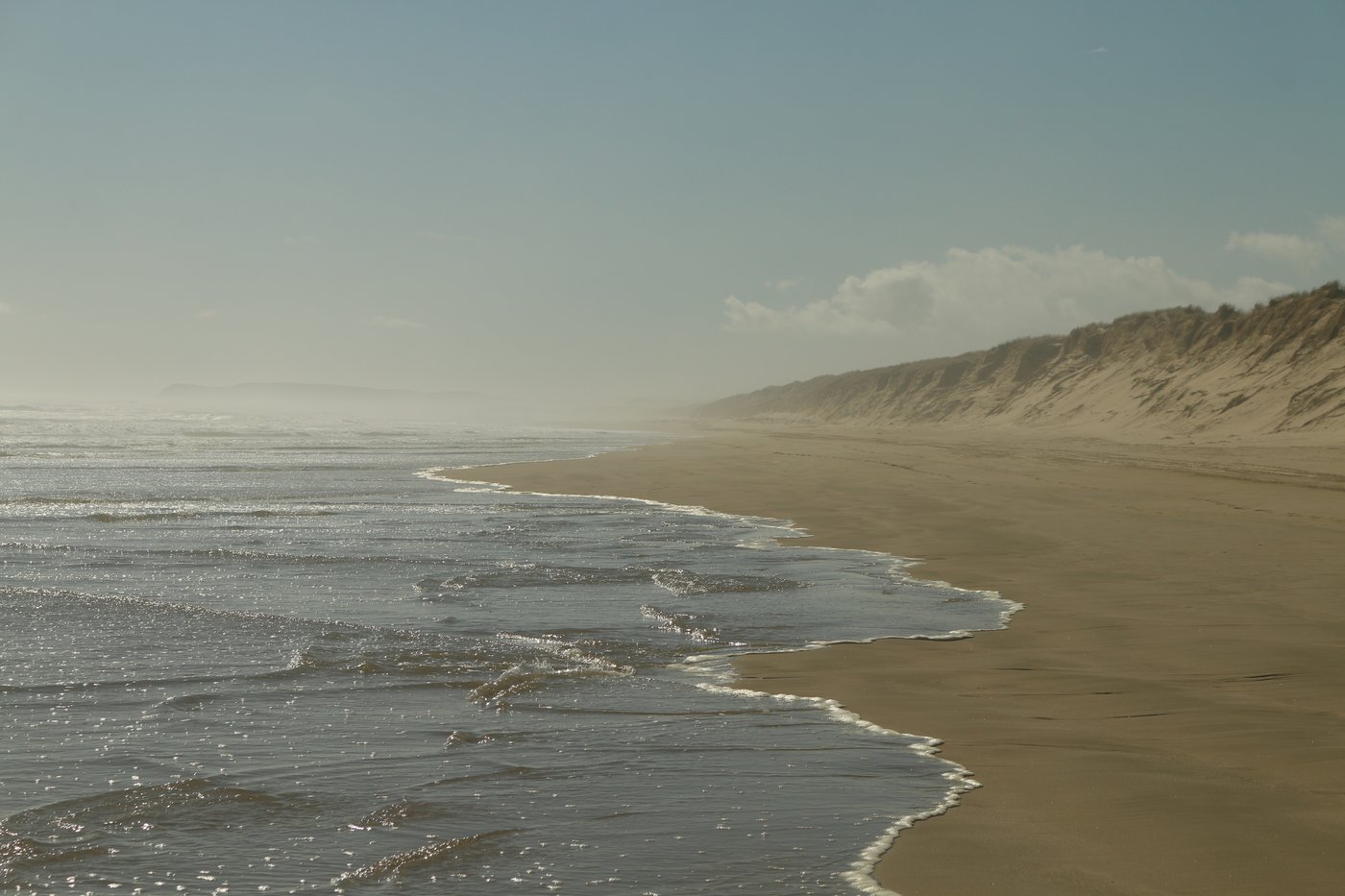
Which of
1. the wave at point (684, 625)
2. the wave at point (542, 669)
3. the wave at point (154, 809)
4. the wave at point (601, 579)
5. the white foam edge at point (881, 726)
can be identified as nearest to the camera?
the white foam edge at point (881, 726)

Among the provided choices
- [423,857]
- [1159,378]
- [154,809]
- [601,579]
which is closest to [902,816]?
[423,857]

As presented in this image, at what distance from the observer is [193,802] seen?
13.0 ft

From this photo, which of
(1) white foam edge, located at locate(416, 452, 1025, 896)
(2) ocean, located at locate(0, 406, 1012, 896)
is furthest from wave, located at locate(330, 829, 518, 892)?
(1) white foam edge, located at locate(416, 452, 1025, 896)

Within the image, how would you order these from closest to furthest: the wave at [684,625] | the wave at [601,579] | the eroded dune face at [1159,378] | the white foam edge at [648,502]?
the wave at [684,625], the wave at [601,579], the white foam edge at [648,502], the eroded dune face at [1159,378]

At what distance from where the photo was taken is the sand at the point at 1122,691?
3574 mm

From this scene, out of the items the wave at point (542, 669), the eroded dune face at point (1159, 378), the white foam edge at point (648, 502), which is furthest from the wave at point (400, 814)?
the eroded dune face at point (1159, 378)

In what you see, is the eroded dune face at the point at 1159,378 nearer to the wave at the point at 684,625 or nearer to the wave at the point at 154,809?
the wave at the point at 684,625

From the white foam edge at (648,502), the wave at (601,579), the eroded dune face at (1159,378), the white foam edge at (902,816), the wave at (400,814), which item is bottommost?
the white foam edge at (902,816)

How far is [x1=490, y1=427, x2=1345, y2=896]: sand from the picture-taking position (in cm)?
357

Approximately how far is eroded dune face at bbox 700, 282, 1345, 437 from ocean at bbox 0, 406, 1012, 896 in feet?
94.4

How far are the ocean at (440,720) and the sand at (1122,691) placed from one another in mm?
328

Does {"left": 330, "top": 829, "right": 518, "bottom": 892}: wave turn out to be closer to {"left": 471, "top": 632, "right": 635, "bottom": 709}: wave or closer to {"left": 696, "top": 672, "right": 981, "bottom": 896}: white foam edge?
{"left": 696, "top": 672, "right": 981, "bottom": 896}: white foam edge

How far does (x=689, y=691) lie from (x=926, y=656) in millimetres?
1675

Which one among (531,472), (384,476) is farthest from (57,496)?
(531,472)
